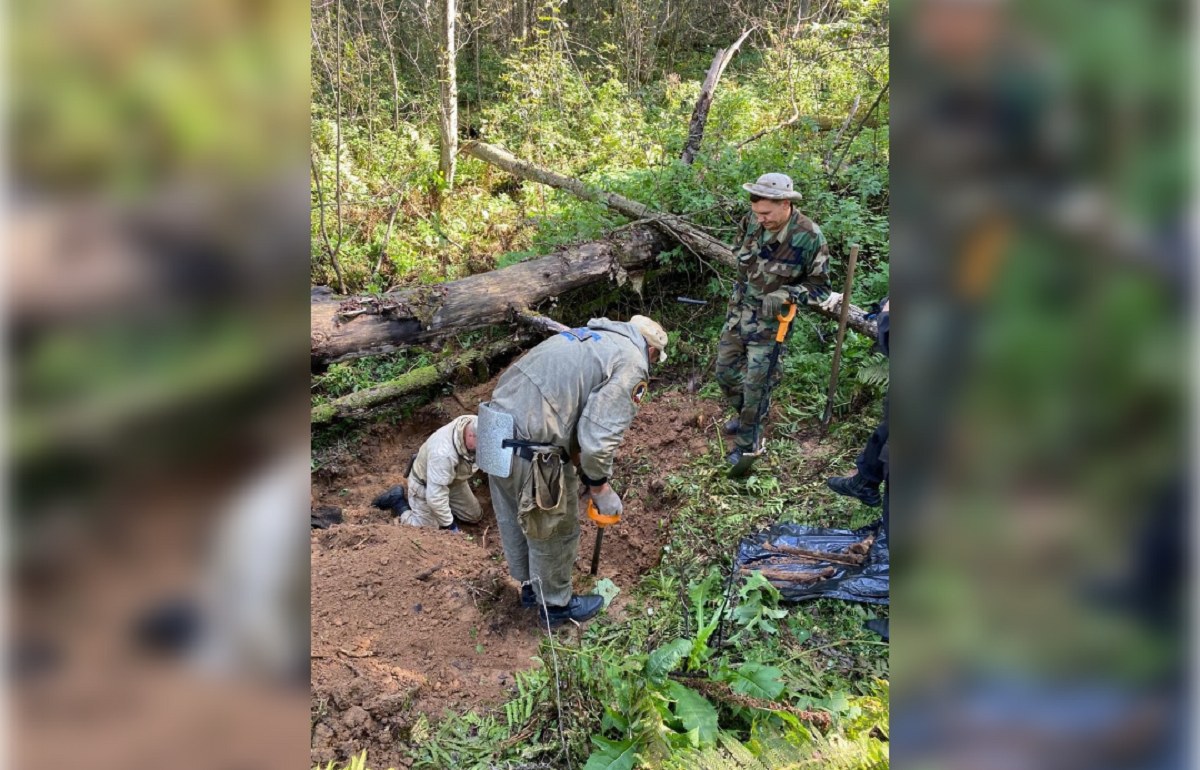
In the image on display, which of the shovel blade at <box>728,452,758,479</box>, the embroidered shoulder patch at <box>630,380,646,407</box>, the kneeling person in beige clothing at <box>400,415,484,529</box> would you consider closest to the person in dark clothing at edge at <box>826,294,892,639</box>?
the shovel blade at <box>728,452,758,479</box>

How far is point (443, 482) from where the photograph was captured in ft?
19.1

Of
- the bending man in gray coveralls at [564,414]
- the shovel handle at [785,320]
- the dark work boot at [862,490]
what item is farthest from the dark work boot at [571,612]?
the shovel handle at [785,320]

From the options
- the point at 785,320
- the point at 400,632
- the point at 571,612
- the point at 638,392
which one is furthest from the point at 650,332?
the point at 400,632

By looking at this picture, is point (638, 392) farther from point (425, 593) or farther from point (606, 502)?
point (425, 593)

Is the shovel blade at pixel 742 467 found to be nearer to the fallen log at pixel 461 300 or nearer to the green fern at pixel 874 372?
the green fern at pixel 874 372

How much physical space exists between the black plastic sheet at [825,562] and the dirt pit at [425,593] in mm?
838

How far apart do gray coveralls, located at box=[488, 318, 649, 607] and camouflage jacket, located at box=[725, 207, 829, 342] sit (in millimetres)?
1985

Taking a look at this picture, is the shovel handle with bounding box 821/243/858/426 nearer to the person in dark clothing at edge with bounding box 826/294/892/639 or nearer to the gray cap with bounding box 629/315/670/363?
the person in dark clothing at edge with bounding box 826/294/892/639

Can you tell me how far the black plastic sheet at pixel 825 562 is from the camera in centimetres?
428

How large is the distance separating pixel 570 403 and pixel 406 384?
377 centimetres

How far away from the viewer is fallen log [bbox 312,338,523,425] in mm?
6922
